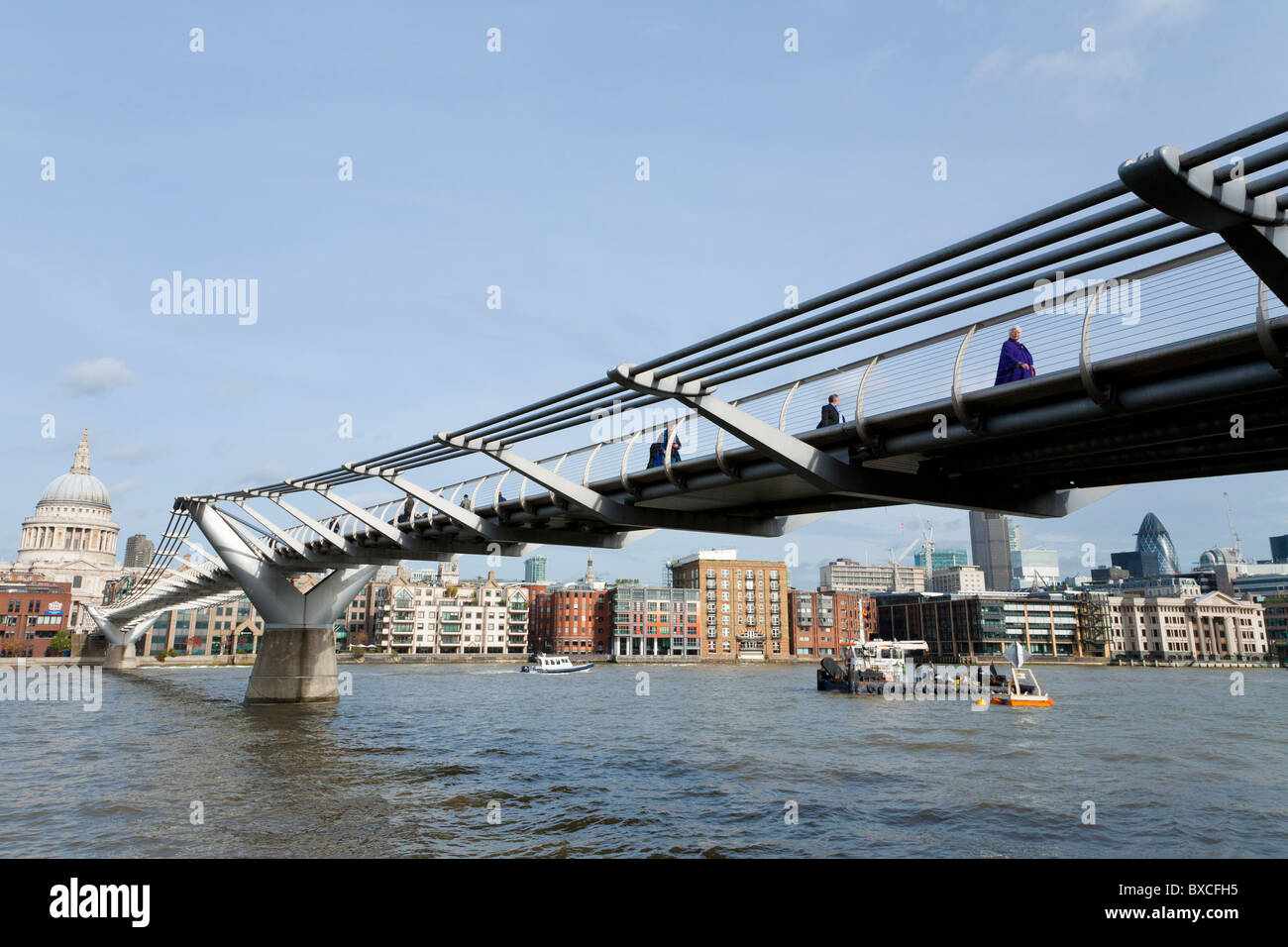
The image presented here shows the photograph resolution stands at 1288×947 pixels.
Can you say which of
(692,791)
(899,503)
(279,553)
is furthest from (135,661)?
(899,503)

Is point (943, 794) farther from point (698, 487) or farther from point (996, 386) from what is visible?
point (996, 386)

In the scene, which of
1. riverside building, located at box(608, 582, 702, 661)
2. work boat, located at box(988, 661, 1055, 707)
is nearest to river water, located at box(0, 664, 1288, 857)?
work boat, located at box(988, 661, 1055, 707)

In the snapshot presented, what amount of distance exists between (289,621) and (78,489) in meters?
139

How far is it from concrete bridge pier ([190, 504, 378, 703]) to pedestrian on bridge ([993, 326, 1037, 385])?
117 ft

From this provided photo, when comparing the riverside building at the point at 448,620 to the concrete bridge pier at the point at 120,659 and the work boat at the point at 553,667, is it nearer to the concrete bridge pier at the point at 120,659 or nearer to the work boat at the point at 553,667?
the concrete bridge pier at the point at 120,659

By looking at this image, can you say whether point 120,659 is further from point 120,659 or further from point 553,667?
point 553,667

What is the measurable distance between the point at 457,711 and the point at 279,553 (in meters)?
11.5

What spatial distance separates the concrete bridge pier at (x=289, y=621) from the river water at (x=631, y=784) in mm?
1750

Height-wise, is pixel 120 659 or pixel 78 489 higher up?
pixel 78 489

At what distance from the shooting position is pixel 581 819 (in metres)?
16.4

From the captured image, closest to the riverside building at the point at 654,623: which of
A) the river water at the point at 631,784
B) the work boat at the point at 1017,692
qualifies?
the work boat at the point at 1017,692

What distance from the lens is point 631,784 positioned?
20.4 metres

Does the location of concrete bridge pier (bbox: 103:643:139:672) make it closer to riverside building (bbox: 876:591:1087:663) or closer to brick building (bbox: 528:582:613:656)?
brick building (bbox: 528:582:613:656)

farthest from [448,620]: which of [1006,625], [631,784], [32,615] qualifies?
[631,784]
